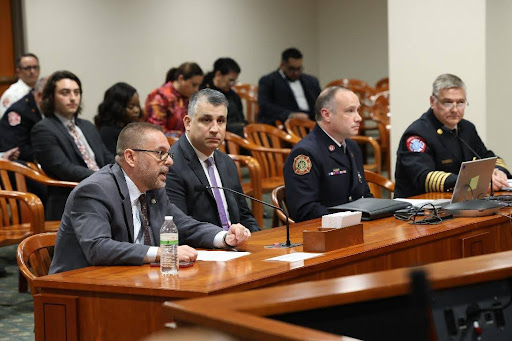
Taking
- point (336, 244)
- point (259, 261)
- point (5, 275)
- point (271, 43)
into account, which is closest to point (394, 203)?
point (336, 244)

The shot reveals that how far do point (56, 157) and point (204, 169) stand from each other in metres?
1.81

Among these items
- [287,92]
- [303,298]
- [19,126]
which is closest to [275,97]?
[287,92]

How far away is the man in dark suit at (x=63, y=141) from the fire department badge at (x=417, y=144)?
1932 millimetres

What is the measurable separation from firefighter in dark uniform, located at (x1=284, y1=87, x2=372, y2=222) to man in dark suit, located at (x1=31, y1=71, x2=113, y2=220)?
1634mm

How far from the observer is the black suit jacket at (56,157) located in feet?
18.9

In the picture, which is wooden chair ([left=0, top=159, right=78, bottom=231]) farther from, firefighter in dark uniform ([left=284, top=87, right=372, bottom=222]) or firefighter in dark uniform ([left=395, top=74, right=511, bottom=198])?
firefighter in dark uniform ([left=395, top=74, right=511, bottom=198])

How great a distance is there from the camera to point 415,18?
675cm

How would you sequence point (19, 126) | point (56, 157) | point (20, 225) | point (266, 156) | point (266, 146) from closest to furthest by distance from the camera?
1. point (20, 225)
2. point (56, 157)
3. point (19, 126)
4. point (266, 156)
5. point (266, 146)

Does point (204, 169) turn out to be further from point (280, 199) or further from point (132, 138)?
point (132, 138)

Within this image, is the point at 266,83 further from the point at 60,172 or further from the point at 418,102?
the point at 60,172

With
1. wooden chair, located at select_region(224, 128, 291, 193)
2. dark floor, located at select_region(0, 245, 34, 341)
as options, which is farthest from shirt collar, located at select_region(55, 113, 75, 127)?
wooden chair, located at select_region(224, 128, 291, 193)

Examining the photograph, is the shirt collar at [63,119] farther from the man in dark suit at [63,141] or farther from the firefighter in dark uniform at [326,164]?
the firefighter in dark uniform at [326,164]

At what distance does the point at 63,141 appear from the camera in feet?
19.3

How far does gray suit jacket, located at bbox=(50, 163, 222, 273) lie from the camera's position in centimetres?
330
